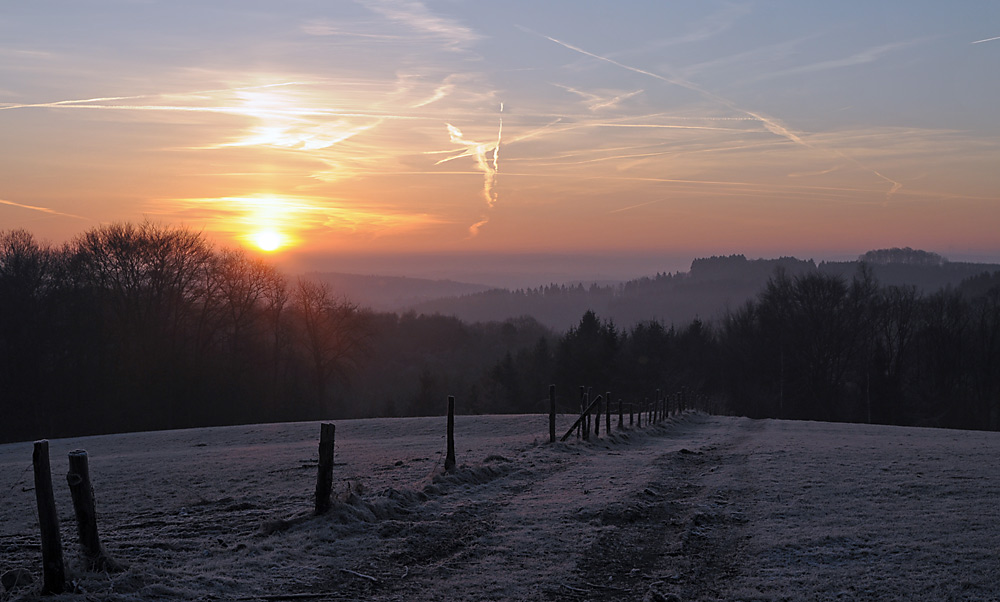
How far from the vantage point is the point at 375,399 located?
281ft

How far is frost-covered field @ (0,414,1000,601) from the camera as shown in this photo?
7.63m

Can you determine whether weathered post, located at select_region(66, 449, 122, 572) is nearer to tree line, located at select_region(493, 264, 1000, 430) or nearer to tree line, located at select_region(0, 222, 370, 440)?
tree line, located at select_region(0, 222, 370, 440)

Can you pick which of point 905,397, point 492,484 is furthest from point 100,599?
point 905,397

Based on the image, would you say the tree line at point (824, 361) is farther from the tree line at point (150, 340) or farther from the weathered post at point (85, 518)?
the weathered post at point (85, 518)

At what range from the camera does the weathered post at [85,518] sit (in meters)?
7.41

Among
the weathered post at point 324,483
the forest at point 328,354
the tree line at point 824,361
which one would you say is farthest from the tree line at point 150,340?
the weathered post at point 324,483

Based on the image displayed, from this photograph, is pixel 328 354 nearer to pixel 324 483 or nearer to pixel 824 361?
pixel 824 361

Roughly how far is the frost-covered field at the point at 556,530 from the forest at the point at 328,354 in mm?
34625

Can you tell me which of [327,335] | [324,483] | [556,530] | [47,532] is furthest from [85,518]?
[327,335]

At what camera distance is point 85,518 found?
746 centimetres

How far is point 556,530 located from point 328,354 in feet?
202

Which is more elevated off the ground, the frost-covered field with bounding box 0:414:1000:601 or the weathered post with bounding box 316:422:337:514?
the weathered post with bounding box 316:422:337:514

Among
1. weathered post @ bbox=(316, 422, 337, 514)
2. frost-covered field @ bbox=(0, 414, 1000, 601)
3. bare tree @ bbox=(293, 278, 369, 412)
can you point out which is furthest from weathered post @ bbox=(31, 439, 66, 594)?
bare tree @ bbox=(293, 278, 369, 412)

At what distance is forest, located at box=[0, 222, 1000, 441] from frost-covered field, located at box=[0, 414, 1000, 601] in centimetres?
3462
